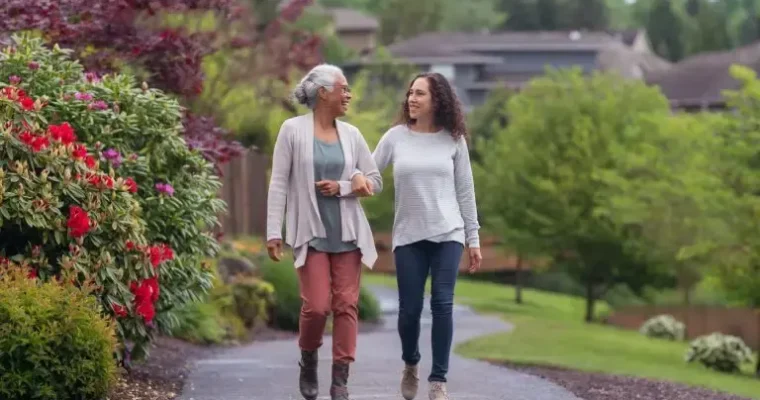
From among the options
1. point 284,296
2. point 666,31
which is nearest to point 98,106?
point 284,296

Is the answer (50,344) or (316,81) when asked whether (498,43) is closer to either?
(316,81)

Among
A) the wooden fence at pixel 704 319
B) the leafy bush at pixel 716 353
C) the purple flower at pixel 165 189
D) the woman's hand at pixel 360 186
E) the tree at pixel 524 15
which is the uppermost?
the tree at pixel 524 15

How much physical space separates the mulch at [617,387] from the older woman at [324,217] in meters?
2.28

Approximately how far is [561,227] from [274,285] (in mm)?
18143

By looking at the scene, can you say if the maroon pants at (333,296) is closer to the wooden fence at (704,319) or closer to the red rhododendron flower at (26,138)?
the red rhododendron flower at (26,138)

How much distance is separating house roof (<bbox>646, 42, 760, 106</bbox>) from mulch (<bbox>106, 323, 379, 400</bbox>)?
2405 inches

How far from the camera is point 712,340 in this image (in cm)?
2080

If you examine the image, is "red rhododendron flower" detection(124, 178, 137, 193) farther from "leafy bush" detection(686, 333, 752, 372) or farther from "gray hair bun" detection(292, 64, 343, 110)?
"leafy bush" detection(686, 333, 752, 372)

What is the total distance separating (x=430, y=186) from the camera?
29.0 feet

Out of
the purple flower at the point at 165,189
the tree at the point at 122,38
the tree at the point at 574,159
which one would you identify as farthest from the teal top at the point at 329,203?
the tree at the point at 574,159

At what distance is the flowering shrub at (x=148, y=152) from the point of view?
1052 cm

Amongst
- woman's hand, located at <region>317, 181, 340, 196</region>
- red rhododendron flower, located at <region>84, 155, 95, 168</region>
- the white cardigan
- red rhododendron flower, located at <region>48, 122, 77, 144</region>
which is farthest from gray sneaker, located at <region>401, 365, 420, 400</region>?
red rhododendron flower, located at <region>48, 122, 77, 144</region>

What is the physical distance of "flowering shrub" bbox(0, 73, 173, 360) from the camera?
362 inches

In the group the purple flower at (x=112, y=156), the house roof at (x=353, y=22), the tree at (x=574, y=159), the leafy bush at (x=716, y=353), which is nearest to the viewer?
the purple flower at (x=112, y=156)
